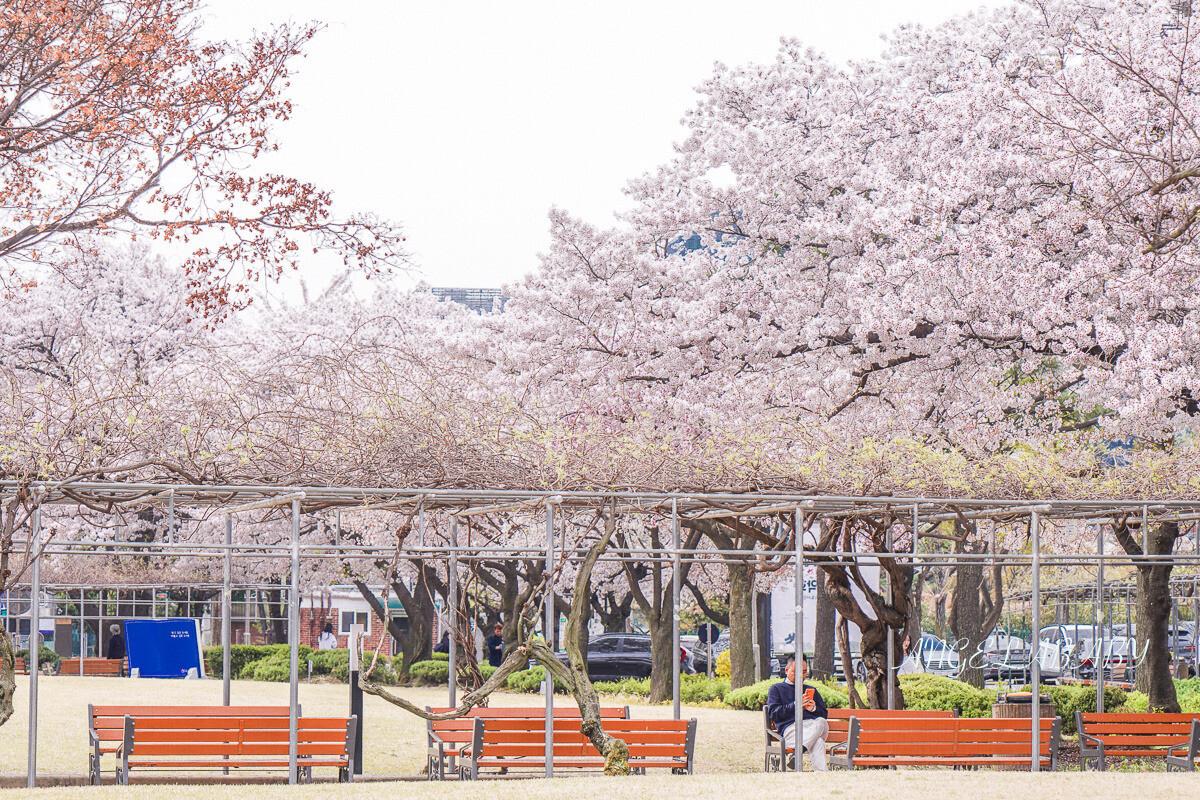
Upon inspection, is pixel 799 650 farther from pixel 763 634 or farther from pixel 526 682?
pixel 763 634

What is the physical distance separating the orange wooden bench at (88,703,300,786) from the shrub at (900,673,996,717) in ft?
27.2

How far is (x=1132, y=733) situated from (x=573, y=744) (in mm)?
5834

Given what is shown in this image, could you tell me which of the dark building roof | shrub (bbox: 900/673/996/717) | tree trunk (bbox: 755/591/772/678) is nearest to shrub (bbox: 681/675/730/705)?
tree trunk (bbox: 755/591/772/678)

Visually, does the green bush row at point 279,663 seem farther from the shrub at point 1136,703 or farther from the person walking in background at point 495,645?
the shrub at point 1136,703

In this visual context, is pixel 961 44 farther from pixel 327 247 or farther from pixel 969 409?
pixel 327 247

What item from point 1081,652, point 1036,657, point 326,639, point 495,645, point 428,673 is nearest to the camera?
point 1036,657

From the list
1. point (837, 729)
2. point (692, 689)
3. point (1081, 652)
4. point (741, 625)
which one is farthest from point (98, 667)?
point (1081, 652)

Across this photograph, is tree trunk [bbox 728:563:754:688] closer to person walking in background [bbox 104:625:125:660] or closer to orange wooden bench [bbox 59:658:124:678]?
orange wooden bench [bbox 59:658:124:678]

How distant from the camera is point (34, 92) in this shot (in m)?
12.1

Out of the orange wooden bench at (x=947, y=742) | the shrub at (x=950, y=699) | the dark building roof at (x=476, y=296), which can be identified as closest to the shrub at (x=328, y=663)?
the shrub at (x=950, y=699)

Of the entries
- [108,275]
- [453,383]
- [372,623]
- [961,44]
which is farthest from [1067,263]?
[372,623]

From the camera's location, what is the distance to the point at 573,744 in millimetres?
12320

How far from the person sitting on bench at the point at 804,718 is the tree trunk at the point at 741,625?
8.21 metres

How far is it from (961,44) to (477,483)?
44.3ft
